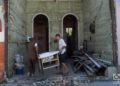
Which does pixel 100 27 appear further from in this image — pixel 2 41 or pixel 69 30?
pixel 69 30

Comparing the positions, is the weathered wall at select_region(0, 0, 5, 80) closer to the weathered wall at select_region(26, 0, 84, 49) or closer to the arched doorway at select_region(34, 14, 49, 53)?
the weathered wall at select_region(26, 0, 84, 49)

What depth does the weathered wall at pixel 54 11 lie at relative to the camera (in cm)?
1988

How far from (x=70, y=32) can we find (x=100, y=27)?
632 centimetres

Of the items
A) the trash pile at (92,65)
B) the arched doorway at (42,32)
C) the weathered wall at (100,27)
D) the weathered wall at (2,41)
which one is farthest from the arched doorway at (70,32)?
the weathered wall at (2,41)

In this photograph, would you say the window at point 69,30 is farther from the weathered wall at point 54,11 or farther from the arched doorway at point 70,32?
the weathered wall at point 54,11

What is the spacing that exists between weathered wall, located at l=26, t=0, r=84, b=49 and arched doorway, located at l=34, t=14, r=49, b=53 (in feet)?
1.50

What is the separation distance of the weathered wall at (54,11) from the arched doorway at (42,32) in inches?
18.1

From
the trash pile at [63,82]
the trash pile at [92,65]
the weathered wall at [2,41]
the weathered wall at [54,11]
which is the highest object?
the weathered wall at [54,11]

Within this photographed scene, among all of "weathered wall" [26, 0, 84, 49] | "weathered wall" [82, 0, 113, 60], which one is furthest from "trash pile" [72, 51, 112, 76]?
"weathered wall" [26, 0, 84, 49]

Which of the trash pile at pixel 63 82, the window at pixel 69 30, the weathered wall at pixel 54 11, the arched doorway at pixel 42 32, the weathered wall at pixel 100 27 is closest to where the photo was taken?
the trash pile at pixel 63 82

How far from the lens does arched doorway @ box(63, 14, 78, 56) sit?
67.2 ft

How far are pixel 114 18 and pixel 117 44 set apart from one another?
1.07 m

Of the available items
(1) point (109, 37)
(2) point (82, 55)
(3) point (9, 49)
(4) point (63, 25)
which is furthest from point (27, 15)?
(1) point (109, 37)

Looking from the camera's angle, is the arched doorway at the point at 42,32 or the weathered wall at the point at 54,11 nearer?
the weathered wall at the point at 54,11
